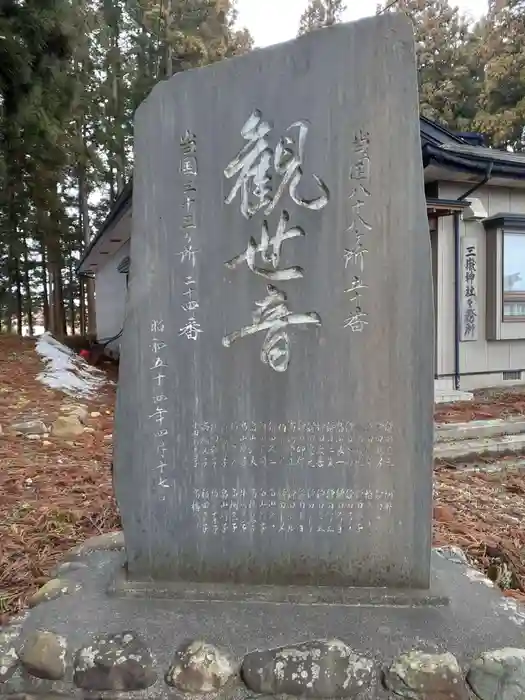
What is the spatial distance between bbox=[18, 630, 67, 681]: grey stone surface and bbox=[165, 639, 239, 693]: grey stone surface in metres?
0.38

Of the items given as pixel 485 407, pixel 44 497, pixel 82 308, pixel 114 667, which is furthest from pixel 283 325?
pixel 82 308

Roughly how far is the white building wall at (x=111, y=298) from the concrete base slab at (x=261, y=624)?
11.4 meters

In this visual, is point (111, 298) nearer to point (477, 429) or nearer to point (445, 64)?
point (477, 429)

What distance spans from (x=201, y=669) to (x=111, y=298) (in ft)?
46.4

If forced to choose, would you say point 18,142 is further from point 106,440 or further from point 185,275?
point 185,275


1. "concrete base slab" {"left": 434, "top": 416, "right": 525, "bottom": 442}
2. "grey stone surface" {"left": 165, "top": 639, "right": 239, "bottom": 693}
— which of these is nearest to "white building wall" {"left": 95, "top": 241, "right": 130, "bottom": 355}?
"concrete base slab" {"left": 434, "top": 416, "right": 525, "bottom": 442}

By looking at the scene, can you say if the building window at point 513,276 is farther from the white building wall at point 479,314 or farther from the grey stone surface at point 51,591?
the grey stone surface at point 51,591

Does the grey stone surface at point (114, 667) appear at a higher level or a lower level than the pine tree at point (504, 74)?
lower

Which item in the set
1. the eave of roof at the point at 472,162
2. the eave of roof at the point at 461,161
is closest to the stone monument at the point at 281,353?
the eave of roof at the point at 461,161

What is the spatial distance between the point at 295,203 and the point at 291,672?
1.73 meters

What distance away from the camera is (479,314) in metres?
8.48

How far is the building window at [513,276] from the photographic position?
27.5 ft

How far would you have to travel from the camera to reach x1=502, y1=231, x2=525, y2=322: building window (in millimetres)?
8391

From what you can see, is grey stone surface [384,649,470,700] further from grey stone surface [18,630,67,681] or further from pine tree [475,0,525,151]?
pine tree [475,0,525,151]
